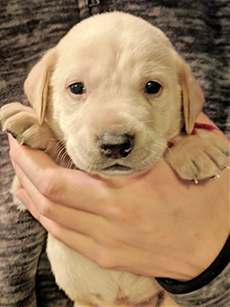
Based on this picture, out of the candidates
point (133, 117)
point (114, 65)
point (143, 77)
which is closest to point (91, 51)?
point (114, 65)

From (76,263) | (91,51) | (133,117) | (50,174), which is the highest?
(91,51)

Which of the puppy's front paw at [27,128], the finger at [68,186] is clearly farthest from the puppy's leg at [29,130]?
the finger at [68,186]

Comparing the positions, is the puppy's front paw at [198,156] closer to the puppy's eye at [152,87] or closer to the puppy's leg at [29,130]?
the puppy's eye at [152,87]

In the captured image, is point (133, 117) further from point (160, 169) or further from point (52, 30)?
point (52, 30)

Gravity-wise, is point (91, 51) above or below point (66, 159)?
above

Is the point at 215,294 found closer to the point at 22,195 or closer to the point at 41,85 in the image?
the point at 22,195

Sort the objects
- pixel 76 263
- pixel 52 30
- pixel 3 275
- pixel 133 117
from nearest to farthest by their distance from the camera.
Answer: pixel 133 117 → pixel 76 263 → pixel 3 275 → pixel 52 30

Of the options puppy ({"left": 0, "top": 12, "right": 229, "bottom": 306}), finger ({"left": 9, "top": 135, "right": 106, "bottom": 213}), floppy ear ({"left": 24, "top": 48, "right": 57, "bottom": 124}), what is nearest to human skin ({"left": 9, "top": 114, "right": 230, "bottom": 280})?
finger ({"left": 9, "top": 135, "right": 106, "bottom": 213})
